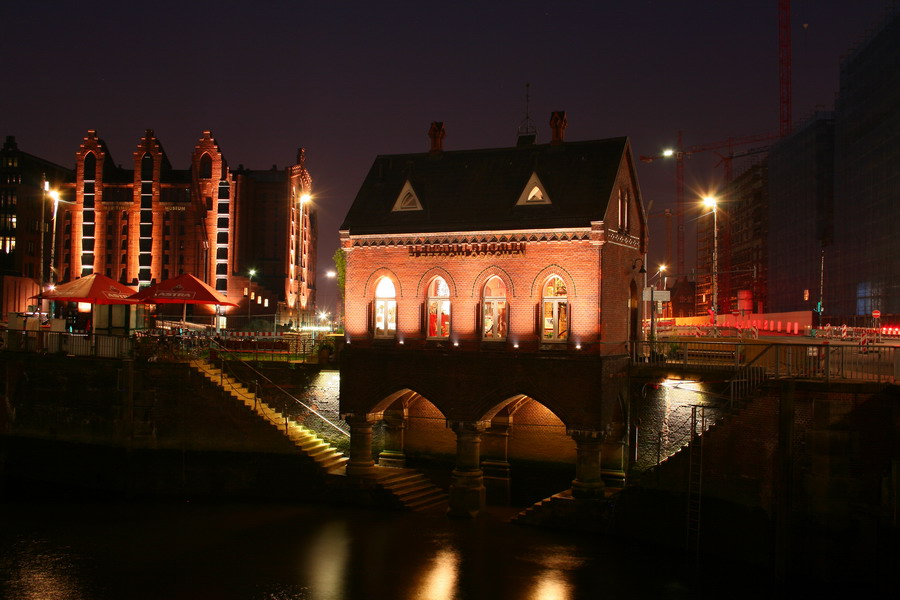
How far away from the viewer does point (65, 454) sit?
3391cm

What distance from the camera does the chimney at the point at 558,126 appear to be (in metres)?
30.9

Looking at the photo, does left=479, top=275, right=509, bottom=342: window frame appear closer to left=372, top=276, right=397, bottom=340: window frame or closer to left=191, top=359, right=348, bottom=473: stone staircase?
left=372, top=276, right=397, bottom=340: window frame

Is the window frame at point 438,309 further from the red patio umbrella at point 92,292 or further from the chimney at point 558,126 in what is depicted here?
the red patio umbrella at point 92,292

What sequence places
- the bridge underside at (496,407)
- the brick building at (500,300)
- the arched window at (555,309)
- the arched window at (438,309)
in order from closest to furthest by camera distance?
the bridge underside at (496,407)
the brick building at (500,300)
the arched window at (555,309)
the arched window at (438,309)

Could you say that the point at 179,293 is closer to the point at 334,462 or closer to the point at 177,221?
the point at 334,462

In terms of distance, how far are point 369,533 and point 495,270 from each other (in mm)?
10077

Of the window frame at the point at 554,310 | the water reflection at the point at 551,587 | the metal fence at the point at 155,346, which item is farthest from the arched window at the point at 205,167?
the water reflection at the point at 551,587

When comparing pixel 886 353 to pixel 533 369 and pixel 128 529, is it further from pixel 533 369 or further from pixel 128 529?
pixel 128 529

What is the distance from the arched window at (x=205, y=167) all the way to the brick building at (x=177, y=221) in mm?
127

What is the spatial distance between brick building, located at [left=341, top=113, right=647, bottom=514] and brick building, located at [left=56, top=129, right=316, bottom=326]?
2770 inches

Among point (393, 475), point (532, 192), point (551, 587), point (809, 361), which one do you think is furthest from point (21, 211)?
point (809, 361)

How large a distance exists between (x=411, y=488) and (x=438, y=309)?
272 inches

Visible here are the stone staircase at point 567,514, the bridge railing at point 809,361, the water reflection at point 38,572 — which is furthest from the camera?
the stone staircase at point 567,514

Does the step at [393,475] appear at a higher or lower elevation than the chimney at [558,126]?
lower
